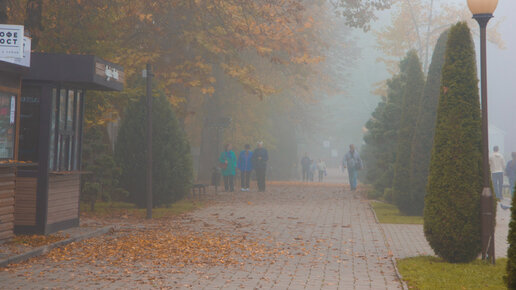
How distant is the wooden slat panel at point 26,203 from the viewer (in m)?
12.6

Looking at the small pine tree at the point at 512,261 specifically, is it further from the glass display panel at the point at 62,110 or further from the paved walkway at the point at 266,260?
the glass display panel at the point at 62,110

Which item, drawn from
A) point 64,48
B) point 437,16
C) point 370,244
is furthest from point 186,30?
point 437,16

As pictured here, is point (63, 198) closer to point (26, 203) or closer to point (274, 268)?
point (26, 203)

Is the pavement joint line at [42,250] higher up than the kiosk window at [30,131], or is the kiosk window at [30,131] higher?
the kiosk window at [30,131]

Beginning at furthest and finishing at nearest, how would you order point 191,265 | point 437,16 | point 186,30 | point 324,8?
point 437,16 → point 324,8 → point 186,30 → point 191,265

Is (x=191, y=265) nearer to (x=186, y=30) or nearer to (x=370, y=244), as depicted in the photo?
(x=370, y=244)

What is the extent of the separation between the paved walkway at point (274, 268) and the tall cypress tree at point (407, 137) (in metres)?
2.47

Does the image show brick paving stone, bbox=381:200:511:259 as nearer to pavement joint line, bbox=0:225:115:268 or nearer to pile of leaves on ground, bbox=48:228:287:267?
pile of leaves on ground, bbox=48:228:287:267

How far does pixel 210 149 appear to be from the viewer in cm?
3334

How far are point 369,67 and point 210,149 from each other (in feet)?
211

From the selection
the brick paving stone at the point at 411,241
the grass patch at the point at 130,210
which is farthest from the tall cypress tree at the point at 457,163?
the grass patch at the point at 130,210


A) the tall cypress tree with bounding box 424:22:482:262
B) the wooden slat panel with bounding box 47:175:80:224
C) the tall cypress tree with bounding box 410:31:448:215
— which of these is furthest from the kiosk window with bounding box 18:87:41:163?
the tall cypress tree with bounding box 410:31:448:215

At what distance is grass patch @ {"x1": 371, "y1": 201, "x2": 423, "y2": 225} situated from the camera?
17266 mm

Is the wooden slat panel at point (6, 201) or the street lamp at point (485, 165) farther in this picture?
the wooden slat panel at point (6, 201)
